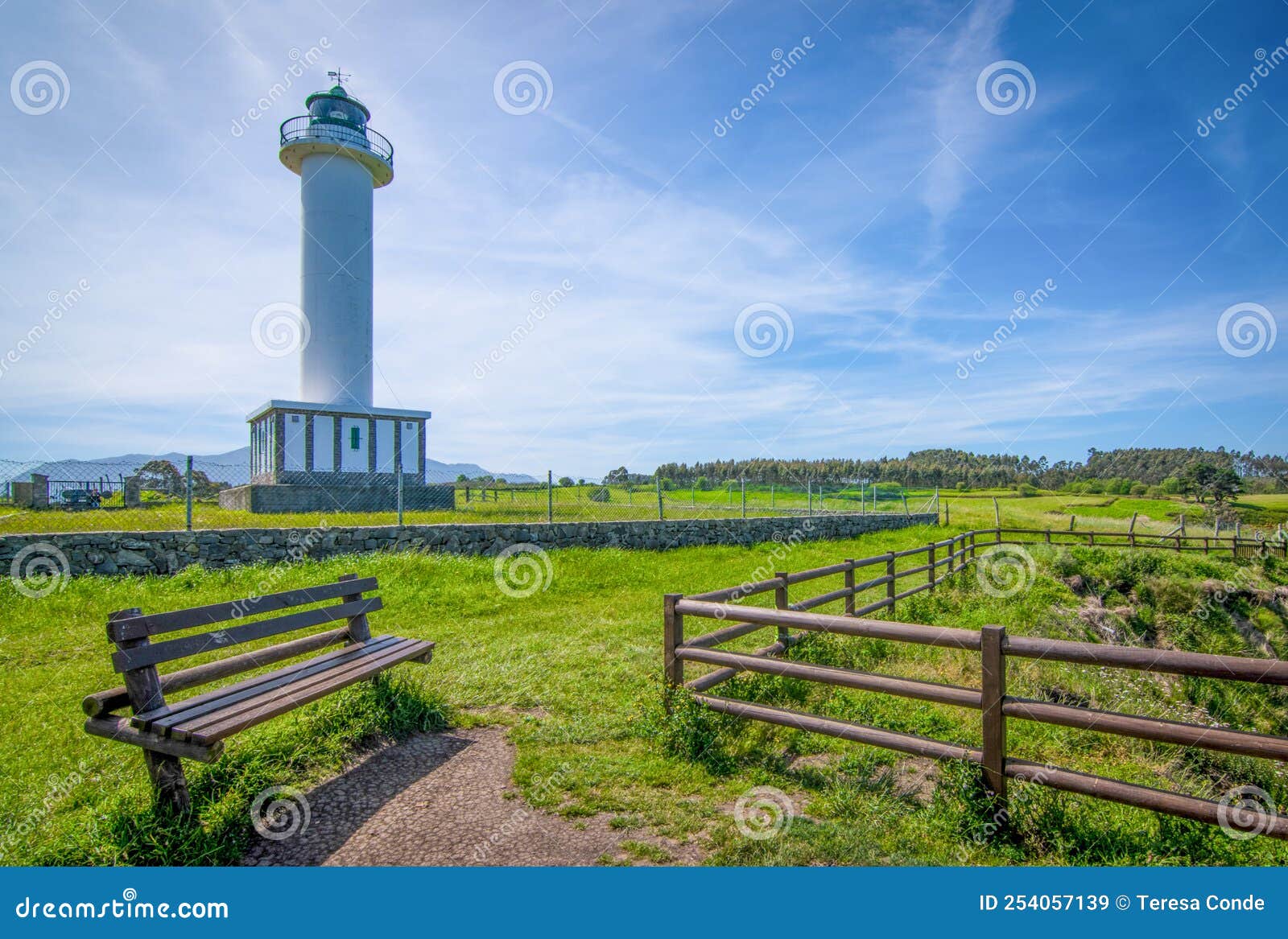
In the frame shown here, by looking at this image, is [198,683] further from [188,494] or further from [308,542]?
[308,542]

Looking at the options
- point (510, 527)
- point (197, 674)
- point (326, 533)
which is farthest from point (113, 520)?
point (197, 674)

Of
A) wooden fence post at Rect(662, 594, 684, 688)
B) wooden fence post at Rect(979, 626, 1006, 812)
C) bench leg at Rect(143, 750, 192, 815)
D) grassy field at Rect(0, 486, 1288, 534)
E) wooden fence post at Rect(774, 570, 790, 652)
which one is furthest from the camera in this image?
grassy field at Rect(0, 486, 1288, 534)

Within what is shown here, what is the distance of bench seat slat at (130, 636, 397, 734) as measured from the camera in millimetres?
A: 3438

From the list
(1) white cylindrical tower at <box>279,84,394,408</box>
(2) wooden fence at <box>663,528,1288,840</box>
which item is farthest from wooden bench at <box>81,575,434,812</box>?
(1) white cylindrical tower at <box>279,84,394,408</box>

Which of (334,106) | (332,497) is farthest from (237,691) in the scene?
(334,106)

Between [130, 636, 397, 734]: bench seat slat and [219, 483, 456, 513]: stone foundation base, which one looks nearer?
[130, 636, 397, 734]: bench seat slat

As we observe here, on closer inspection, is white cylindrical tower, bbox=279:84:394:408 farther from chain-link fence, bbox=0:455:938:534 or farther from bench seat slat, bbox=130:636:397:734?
bench seat slat, bbox=130:636:397:734

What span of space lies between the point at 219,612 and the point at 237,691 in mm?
503

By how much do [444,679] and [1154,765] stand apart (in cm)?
590

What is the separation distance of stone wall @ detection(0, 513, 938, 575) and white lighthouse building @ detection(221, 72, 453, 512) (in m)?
7.59

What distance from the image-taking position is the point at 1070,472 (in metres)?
63.0

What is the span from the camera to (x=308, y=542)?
10938mm

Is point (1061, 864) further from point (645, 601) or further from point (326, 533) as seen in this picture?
point (326, 533)

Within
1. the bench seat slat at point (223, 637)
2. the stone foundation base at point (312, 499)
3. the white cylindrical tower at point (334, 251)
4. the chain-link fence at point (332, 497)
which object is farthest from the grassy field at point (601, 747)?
the white cylindrical tower at point (334, 251)
